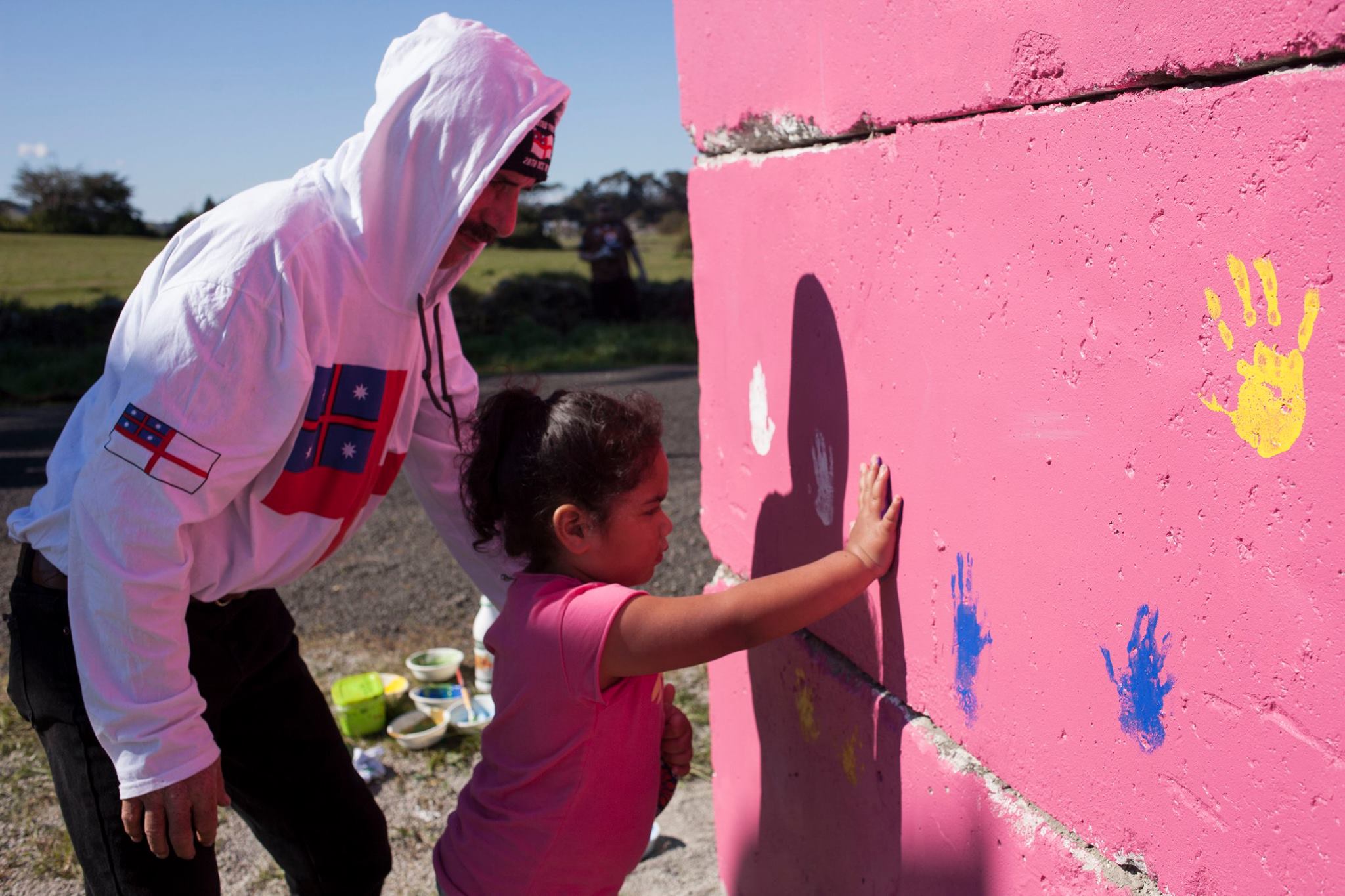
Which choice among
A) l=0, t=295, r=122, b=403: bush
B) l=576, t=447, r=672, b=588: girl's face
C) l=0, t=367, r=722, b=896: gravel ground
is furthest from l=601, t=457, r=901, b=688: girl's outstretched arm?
l=0, t=295, r=122, b=403: bush

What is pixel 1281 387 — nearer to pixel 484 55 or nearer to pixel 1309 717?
pixel 1309 717

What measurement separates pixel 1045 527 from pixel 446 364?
4.26 feet

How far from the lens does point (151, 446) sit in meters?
1.58

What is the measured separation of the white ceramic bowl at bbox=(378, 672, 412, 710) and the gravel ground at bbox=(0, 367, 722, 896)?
0.23 meters

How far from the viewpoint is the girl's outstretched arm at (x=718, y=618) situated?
5.59ft

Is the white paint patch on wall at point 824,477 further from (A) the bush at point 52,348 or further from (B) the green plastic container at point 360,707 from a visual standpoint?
(A) the bush at point 52,348

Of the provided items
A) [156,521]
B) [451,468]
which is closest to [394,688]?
[451,468]

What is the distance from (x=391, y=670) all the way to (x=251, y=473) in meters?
2.62

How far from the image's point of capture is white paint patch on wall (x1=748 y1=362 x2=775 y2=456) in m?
2.23

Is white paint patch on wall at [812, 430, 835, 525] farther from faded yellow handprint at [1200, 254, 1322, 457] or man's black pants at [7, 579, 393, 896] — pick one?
man's black pants at [7, 579, 393, 896]

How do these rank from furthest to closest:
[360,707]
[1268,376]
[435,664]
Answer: [435,664] < [360,707] < [1268,376]

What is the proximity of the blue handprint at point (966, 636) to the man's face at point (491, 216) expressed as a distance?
38.2 inches

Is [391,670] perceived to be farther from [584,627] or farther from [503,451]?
[584,627]

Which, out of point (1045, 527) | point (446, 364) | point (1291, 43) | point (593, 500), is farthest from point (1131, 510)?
point (446, 364)
